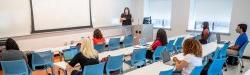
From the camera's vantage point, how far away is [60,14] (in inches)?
289

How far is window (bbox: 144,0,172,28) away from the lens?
30.3 ft

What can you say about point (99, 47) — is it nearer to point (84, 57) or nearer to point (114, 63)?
point (114, 63)

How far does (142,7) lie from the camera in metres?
9.90

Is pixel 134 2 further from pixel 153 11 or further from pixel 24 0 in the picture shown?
pixel 24 0

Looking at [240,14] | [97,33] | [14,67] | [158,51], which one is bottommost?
[14,67]

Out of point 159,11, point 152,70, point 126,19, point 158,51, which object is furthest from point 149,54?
point 159,11

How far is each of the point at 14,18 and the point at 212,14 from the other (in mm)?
6156

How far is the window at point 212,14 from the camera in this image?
7590 mm

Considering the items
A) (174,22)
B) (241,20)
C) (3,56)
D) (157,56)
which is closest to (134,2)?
(174,22)

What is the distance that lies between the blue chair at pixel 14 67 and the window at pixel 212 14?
6133mm

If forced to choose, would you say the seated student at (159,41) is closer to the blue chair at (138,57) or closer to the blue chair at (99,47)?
the blue chair at (138,57)

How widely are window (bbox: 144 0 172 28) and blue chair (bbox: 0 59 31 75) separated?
642cm

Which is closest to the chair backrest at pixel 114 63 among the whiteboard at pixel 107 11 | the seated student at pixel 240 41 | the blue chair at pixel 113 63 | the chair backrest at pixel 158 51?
the blue chair at pixel 113 63

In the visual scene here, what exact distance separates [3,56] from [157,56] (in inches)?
113
